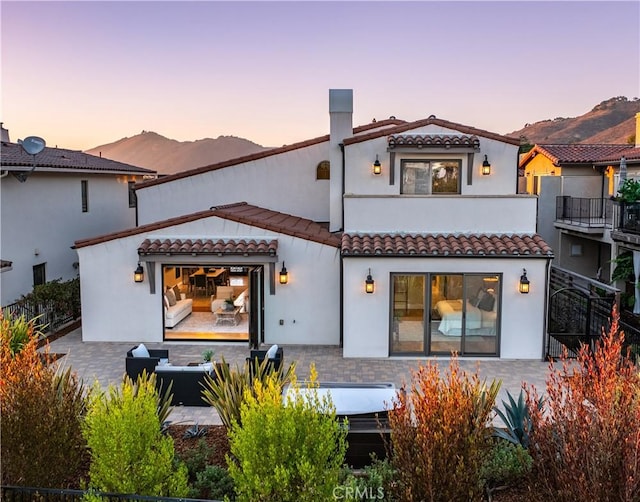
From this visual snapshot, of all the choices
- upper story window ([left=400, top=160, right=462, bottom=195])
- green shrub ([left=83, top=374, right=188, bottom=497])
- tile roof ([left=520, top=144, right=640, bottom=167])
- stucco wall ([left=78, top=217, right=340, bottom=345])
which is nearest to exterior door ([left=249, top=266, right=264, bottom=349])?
stucco wall ([left=78, top=217, right=340, bottom=345])

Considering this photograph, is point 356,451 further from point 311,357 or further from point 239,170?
point 239,170

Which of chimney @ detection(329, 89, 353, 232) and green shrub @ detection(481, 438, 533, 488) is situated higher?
chimney @ detection(329, 89, 353, 232)

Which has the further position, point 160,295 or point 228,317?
point 228,317

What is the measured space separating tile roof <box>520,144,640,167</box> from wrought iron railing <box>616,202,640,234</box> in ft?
20.7

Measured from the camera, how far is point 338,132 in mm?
18391

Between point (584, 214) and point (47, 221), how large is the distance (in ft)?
75.4

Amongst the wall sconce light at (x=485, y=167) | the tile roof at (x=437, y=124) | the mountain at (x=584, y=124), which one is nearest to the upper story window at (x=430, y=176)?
the wall sconce light at (x=485, y=167)

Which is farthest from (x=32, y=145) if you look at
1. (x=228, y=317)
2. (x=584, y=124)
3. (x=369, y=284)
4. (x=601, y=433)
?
(x=584, y=124)

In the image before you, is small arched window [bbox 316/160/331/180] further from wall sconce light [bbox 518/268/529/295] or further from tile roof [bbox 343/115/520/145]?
wall sconce light [bbox 518/268/529/295]

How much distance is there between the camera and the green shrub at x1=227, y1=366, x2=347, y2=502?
5703 millimetres

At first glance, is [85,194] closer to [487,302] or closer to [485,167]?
[485,167]

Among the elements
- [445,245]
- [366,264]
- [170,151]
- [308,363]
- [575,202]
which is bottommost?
[308,363]

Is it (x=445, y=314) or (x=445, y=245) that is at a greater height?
(x=445, y=245)

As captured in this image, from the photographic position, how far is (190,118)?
3775 cm
